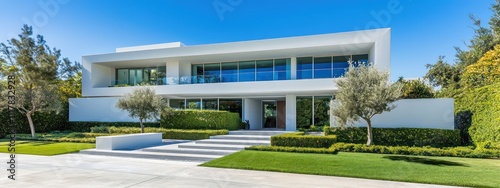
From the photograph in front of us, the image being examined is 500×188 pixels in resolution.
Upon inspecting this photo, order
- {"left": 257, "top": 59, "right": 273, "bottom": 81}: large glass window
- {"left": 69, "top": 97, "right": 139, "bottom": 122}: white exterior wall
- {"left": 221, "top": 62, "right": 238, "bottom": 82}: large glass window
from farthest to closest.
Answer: {"left": 69, "top": 97, "right": 139, "bottom": 122}: white exterior wall, {"left": 221, "top": 62, "right": 238, "bottom": 82}: large glass window, {"left": 257, "top": 59, "right": 273, "bottom": 81}: large glass window

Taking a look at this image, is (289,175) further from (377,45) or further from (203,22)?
(203,22)

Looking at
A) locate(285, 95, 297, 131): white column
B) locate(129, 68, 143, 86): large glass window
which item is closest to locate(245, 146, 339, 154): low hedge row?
locate(285, 95, 297, 131): white column

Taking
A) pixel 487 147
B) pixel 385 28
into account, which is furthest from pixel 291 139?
pixel 385 28

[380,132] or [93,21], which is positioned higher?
[93,21]

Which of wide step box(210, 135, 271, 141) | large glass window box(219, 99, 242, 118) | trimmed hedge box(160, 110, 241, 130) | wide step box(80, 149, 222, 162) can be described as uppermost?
large glass window box(219, 99, 242, 118)

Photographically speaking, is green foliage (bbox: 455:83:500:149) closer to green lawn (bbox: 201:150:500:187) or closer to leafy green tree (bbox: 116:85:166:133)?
green lawn (bbox: 201:150:500:187)

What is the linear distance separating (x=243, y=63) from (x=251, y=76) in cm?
193

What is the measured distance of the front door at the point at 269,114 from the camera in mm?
22802

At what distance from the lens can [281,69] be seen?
19938 millimetres

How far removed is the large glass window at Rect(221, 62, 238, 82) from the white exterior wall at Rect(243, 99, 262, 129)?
209cm

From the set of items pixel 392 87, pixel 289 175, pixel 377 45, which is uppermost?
pixel 377 45

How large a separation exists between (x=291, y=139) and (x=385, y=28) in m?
9.08

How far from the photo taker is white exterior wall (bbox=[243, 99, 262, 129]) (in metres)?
20.9

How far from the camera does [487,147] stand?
11.2 meters
